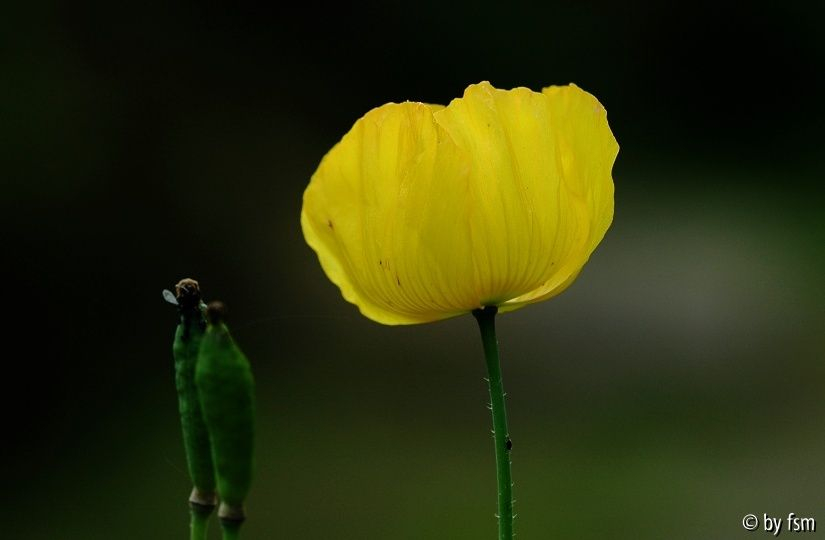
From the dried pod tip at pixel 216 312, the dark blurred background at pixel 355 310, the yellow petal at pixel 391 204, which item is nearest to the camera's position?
the dried pod tip at pixel 216 312

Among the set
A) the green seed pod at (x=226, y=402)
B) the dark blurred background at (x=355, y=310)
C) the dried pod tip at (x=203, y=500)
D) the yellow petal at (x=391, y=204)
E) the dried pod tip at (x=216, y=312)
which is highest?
the dark blurred background at (x=355, y=310)

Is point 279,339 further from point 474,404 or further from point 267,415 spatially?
point 474,404

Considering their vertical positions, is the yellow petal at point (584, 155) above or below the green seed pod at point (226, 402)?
above

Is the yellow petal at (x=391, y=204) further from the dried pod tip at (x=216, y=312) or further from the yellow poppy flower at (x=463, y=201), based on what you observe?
the dried pod tip at (x=216, y=312)

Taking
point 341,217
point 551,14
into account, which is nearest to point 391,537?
point 341,217

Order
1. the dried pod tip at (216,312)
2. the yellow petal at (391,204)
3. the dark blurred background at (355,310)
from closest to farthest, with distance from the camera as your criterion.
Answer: the dried pod tip at (216,312), the yellow petal at (391,204), the dark blurred background at (355,310)

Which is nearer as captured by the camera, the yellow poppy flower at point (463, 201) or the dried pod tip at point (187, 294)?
the dried pod tip at point (187, 294)

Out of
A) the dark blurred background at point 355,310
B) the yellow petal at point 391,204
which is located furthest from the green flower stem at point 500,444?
the dark blurred background at point 355,310
